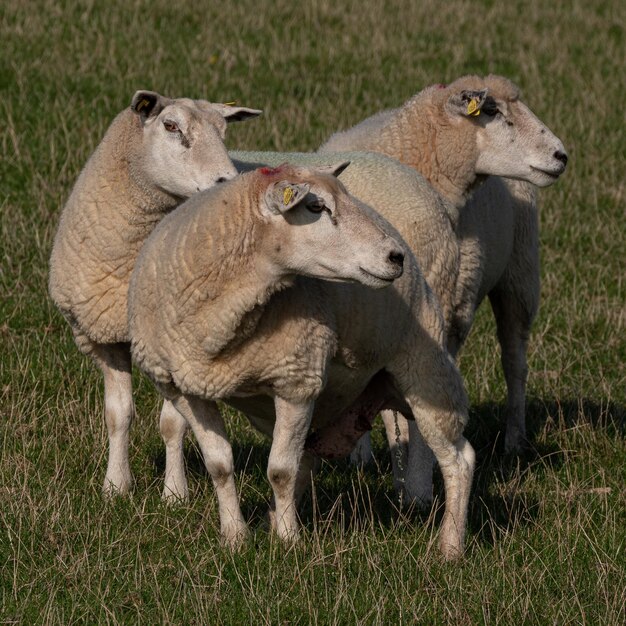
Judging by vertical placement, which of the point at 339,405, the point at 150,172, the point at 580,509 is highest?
the point at 150,172

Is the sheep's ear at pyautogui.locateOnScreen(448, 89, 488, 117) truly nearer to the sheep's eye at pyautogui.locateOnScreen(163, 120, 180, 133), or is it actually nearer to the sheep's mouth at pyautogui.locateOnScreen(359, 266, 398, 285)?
the sheep's eye at pyautogui.locateOnScreen(163, 120, 180, 133)

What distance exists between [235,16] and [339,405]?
362 inches

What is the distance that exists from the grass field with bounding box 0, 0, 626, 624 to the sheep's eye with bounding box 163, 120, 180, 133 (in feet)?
4.76

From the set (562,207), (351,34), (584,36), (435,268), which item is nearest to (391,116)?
(435,268)

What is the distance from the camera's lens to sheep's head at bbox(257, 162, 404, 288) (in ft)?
14.3

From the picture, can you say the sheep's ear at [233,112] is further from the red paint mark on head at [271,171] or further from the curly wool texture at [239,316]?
the red paint mark on head at [271,171]

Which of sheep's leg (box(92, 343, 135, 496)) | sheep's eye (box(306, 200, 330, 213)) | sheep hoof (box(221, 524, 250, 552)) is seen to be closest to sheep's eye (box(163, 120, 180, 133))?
sheep's leg (box(92, 343, 135, 496))

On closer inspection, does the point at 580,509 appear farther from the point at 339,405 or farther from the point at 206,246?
the point at 206,246

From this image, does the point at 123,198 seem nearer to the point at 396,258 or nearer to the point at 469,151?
the point at 396,258

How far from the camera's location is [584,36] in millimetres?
14883

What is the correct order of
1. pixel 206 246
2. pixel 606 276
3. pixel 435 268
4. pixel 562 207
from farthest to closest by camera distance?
pixel 562 207
pixel 606 276
pixel 435 268
pixel 206 246

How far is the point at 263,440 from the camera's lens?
21.2 ft

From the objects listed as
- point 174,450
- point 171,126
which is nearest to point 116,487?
point 174,450

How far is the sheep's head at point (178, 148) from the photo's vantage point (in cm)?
529
